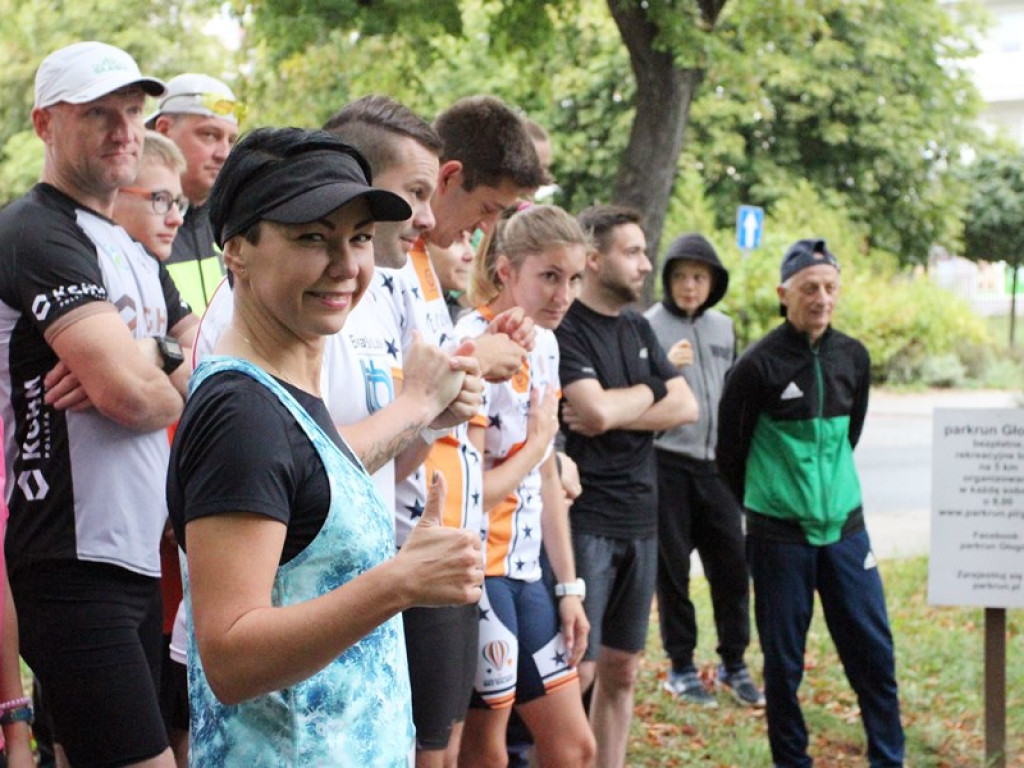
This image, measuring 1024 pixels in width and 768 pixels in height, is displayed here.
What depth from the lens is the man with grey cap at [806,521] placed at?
18.1ft

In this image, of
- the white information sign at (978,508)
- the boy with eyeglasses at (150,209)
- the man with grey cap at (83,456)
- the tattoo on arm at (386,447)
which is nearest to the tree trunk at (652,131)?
the white information sign at (978,508)

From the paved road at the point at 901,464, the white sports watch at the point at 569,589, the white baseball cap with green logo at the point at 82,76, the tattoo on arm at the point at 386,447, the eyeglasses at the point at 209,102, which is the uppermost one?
the eyeglasses at the point at 209,102

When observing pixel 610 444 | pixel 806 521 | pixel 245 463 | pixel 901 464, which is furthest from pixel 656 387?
pixel 901 464

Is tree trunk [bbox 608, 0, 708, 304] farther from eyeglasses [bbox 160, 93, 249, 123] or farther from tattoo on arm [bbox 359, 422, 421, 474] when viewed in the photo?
tattoo on arm [bbox 359, 422, 421, 474]

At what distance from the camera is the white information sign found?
5926 mm

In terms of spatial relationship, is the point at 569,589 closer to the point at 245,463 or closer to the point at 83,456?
the point at 83,456

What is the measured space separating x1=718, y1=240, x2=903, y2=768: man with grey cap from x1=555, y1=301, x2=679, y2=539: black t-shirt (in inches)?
23.4

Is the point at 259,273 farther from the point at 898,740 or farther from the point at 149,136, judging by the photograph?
the point at 898,740

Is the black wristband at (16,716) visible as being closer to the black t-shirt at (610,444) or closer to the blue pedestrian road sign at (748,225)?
the black t-shirt at (610,444)

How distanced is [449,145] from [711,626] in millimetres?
5236

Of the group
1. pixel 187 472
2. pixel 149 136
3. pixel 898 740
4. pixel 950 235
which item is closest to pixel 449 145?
pixel 149 136

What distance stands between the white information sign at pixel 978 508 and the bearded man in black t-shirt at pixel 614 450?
1.36 m

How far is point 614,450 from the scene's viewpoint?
16.8 feet

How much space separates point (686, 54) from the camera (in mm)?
9094
